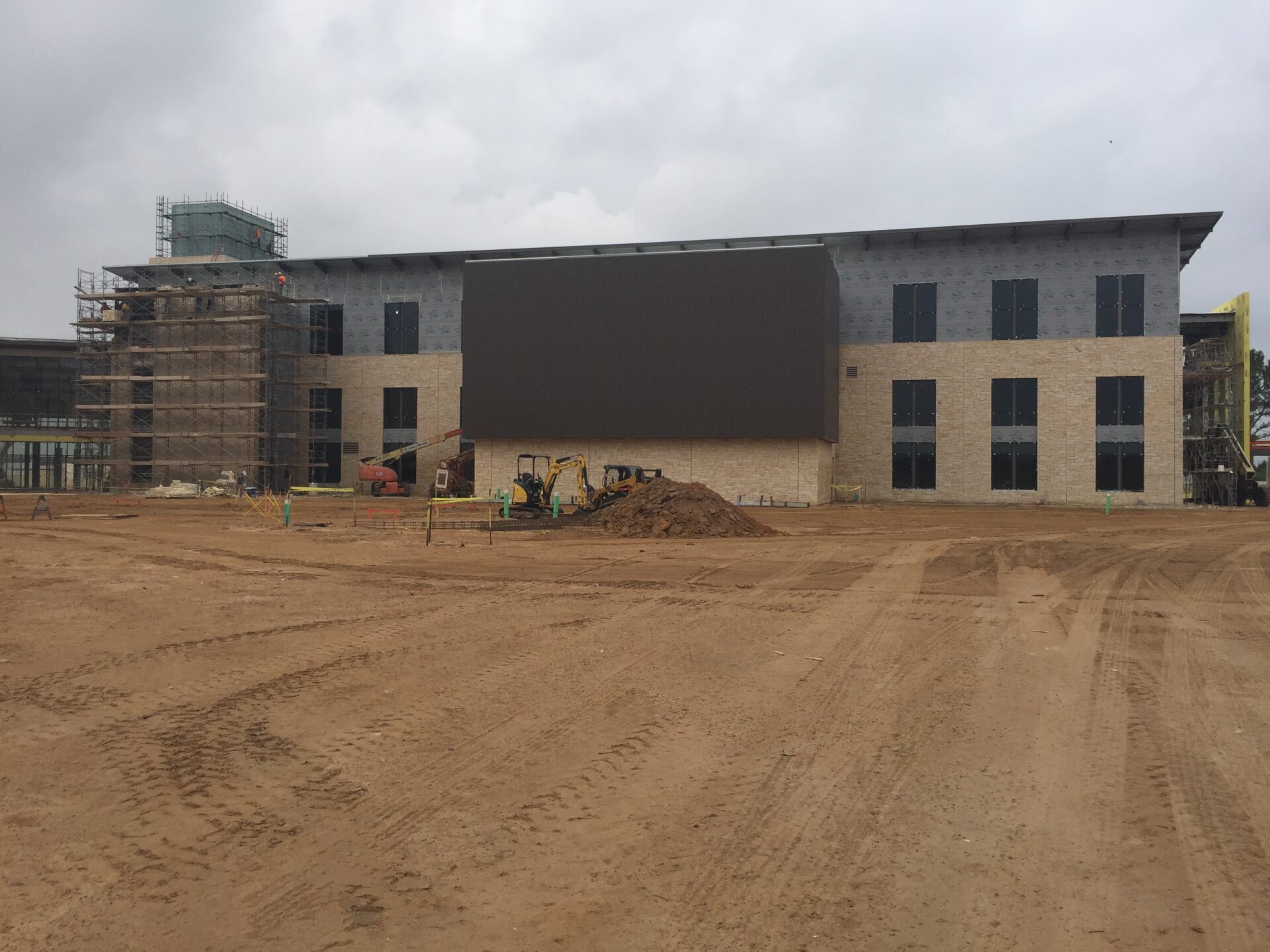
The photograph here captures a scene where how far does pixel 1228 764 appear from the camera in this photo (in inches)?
218

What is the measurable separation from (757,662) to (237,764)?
4.69m

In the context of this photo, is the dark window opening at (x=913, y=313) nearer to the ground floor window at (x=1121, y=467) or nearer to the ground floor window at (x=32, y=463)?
the ground floor window at (x=1121, y=467)

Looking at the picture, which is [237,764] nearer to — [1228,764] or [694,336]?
[1228,764]

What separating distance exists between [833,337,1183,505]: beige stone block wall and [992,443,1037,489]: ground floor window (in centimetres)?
32

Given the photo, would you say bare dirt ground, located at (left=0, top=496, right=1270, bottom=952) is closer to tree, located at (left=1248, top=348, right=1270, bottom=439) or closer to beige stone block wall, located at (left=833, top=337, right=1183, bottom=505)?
beige stone block wall, located at (left=833, top=337, right=1183, bottom=505)

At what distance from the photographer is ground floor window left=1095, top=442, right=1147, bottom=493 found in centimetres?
4031

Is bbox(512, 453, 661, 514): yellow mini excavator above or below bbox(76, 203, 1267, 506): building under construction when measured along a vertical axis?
below

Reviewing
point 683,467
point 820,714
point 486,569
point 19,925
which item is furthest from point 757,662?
point 683,467

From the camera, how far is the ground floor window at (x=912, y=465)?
42594mm

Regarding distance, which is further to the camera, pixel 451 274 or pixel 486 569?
pixel 451 274

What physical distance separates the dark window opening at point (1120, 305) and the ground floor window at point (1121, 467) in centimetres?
520

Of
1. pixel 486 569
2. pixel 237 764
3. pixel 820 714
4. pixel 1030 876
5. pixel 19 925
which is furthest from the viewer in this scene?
pixel 486 569

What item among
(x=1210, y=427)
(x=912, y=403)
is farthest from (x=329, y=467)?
(x=1210, y=427)

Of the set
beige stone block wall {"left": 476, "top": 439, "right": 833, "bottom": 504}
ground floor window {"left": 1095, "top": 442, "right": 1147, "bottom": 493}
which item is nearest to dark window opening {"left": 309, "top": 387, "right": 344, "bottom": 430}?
beige stone block wall {"left": 476, "top": 439, "right": 833, "bottom": 504}
